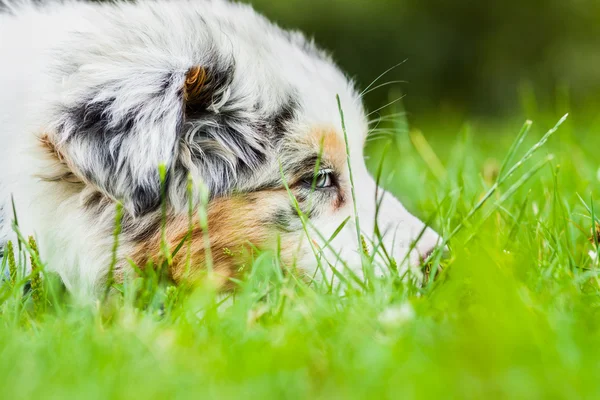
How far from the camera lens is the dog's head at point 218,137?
6.70 feet

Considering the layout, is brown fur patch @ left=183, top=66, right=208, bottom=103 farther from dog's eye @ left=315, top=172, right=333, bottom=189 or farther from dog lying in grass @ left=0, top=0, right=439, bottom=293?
dog's eye @ left=315, top=172, right=333, bottom=189

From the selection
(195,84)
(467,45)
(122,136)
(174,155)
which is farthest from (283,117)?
(467,45)

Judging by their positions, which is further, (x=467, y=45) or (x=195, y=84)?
(x=467, y=45)

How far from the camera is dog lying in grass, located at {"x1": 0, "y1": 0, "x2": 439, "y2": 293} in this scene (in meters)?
2.05

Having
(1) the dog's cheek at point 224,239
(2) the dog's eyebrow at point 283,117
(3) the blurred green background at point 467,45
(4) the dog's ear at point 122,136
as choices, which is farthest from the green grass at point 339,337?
(3) the blurred green background at point 467,45

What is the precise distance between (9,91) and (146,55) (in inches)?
17.5

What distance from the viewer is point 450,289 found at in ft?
5.73

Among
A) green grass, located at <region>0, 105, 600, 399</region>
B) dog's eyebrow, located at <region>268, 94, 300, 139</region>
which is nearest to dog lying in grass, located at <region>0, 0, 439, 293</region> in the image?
dog's eyebrow, located at <region>268, 94, 300, 139</region>

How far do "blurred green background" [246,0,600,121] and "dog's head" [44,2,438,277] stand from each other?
6.19 m

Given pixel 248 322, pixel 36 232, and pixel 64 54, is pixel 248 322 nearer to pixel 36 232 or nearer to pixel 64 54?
pixel 36 232

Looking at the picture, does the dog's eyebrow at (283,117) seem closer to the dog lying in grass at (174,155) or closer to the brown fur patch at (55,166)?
the dog lying in grass at (174,155)

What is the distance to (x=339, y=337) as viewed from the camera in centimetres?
153

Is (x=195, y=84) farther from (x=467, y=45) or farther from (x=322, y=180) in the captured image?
(x=467, y=45)

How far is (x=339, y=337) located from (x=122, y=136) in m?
0.88
